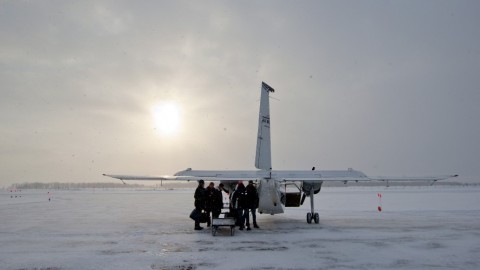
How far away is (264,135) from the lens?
61.1ft

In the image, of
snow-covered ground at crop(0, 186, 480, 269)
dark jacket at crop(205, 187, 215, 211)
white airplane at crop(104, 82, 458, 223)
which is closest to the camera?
snow-covered ground at crop(0, 186, 480, 269)

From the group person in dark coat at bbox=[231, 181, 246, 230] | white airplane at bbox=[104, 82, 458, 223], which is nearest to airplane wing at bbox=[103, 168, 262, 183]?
white airplane at bbox=[104, 82, 458, 223]

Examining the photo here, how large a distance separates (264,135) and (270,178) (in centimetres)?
301

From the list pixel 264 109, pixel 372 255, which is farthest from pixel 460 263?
pixel 264 109

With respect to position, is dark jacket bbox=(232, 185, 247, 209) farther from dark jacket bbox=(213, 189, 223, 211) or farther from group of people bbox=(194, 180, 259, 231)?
dark jacket bbox=(213, 189, 223, 211)

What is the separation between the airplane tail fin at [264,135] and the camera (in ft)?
60.0

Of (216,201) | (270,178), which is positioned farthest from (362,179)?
(216,201)

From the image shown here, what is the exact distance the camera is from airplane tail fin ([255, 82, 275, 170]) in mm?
18281

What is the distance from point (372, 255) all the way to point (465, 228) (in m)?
8.28

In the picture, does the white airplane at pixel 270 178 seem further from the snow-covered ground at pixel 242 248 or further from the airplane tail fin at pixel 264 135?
the snow-covered ground at pixel 242 248

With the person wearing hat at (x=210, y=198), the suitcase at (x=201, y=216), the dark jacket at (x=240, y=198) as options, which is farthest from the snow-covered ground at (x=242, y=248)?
the dark jacket at (x=240, y=198)

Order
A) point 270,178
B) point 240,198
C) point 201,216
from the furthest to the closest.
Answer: point 270,178 < point 201,216 < point 240,198

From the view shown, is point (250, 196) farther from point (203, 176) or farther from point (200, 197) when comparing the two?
point (203, 176)

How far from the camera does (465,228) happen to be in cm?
1548
